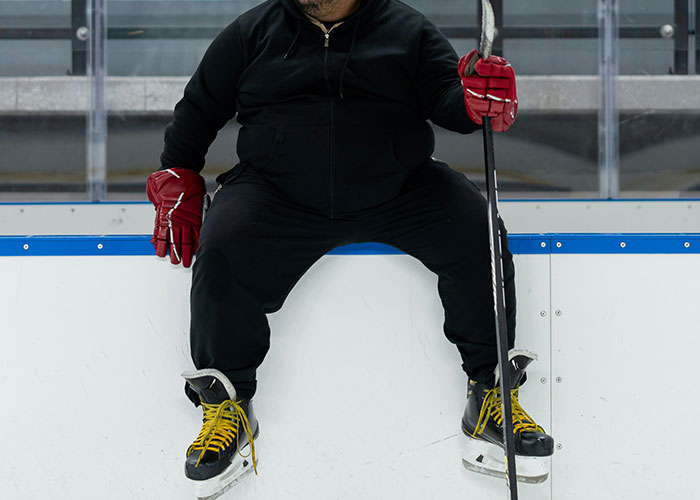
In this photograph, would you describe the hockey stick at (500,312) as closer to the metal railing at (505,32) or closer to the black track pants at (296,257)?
the black track pants at (296,257)

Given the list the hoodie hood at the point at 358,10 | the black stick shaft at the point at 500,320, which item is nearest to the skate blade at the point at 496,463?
the black stick shaft at the point at 500,320

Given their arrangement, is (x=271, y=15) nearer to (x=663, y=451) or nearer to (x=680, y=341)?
(x=680, y=341)

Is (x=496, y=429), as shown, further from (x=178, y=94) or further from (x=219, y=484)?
(x=178, y=94)

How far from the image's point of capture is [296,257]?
1355 millimetres

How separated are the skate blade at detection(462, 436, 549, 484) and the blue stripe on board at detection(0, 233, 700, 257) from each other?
401 millimetres

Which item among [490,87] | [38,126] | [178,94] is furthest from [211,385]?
[38,126]

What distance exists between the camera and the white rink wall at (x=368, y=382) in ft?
4.68

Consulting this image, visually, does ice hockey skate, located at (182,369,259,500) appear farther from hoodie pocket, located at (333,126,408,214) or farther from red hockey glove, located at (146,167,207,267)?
hoodie pocket, located at (333,126,408,214)

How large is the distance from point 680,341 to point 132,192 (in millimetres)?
2427

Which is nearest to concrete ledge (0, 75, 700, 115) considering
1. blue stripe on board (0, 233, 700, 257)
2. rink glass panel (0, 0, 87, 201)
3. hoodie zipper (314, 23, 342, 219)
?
rink glass panel (0, 0, 87, 201)

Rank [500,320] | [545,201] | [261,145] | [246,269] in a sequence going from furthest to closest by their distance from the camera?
[545,201]
[261,145]
[246,269]
[500,320]

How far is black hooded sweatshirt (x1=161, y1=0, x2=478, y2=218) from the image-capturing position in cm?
137

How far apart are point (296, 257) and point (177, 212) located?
27cm

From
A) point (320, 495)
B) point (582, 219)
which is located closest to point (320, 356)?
point (320, 495)
